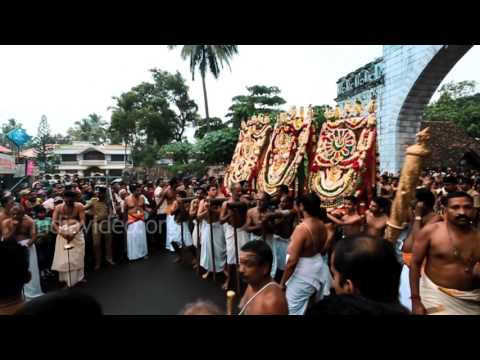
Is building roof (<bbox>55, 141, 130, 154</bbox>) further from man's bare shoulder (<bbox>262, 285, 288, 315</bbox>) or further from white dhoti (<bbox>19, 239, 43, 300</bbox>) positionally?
man's bare shoulder (<bbox>262, 285, 288, 315</bbox>)

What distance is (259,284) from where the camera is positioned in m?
2.11

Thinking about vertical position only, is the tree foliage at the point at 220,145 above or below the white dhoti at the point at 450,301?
above

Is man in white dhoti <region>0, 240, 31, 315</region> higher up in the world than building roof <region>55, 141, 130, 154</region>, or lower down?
lower down

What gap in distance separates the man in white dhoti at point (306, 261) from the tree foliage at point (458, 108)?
942 inches

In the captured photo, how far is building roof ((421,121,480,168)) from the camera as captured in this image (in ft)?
56.9

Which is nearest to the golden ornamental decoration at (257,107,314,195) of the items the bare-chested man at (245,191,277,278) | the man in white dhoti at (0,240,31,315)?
the bare-chested man at (245,191,277,278)

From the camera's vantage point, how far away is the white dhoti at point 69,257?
5211 millimetres

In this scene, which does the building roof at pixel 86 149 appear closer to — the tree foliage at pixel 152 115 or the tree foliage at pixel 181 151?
the tree foliage at pixel 152 115

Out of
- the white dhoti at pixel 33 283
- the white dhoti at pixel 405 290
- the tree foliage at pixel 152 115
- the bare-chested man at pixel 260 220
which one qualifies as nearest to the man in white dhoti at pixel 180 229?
the bare-chested man at pixel 260 220

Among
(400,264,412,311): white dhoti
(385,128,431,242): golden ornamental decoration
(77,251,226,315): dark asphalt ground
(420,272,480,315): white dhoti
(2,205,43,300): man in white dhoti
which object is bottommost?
(77,251,226,315): dark asphalt ground

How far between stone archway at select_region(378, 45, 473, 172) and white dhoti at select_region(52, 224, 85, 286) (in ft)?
32.7

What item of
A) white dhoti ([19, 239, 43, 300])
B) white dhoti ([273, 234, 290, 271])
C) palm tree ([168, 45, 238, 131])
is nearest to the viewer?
white dhoti ([19, 239, 43, 300])
